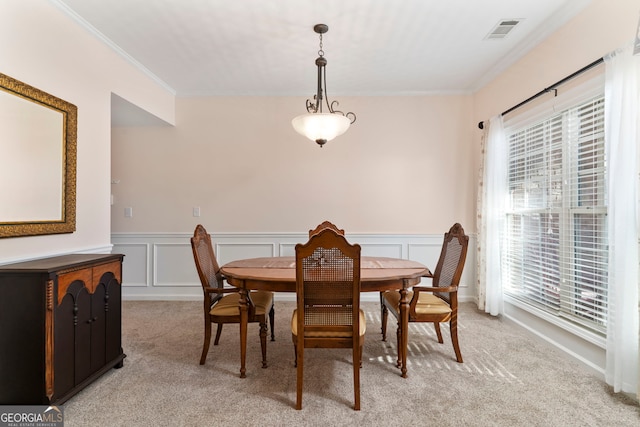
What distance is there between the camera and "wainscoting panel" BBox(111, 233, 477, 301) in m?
4.12

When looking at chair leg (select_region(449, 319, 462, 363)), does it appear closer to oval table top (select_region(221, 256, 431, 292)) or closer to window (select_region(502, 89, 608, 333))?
oval table top (select_region(221, 256, 431, 292))

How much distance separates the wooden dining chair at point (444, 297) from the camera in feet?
7.72

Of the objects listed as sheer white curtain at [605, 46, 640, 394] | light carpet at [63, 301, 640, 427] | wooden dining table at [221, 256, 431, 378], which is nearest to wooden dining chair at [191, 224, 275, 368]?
wooden dining table at [221, 256, 431, 378]

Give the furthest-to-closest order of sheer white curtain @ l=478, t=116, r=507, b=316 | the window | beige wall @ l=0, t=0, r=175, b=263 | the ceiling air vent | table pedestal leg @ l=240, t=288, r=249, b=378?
sheer white curtain @ l=478, t=116, r=507, b=316 < the ceiling air vent < the window < table pedestal leg @ l=240, t=288, r=249, b=378 < beige wall @ l=0, t=0, r=175, b=263

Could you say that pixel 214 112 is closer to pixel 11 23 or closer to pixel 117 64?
pixel 117 64

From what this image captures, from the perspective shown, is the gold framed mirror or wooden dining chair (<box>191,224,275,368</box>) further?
wooden dining chair (<box>191,224,275,368</box>)

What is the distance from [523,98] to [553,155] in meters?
0.74

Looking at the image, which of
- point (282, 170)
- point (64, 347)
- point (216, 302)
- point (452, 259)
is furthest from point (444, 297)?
point (64, 347)

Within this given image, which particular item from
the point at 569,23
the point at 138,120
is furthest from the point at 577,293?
the point at 138,120

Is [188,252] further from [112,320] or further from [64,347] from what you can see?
[64,347]

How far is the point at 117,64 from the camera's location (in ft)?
9.98

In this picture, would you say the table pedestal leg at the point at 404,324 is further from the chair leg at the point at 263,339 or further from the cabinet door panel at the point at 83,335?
the cabinet door panel at the point at 83,335

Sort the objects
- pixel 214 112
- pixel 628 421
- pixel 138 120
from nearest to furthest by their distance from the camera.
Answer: pixel 628 421 < pixel 138 120 < pixel 214 112

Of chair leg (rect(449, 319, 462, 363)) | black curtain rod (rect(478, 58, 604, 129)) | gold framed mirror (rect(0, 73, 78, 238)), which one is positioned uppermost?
black curtain rod (rect(478, 58, 604, 129))
